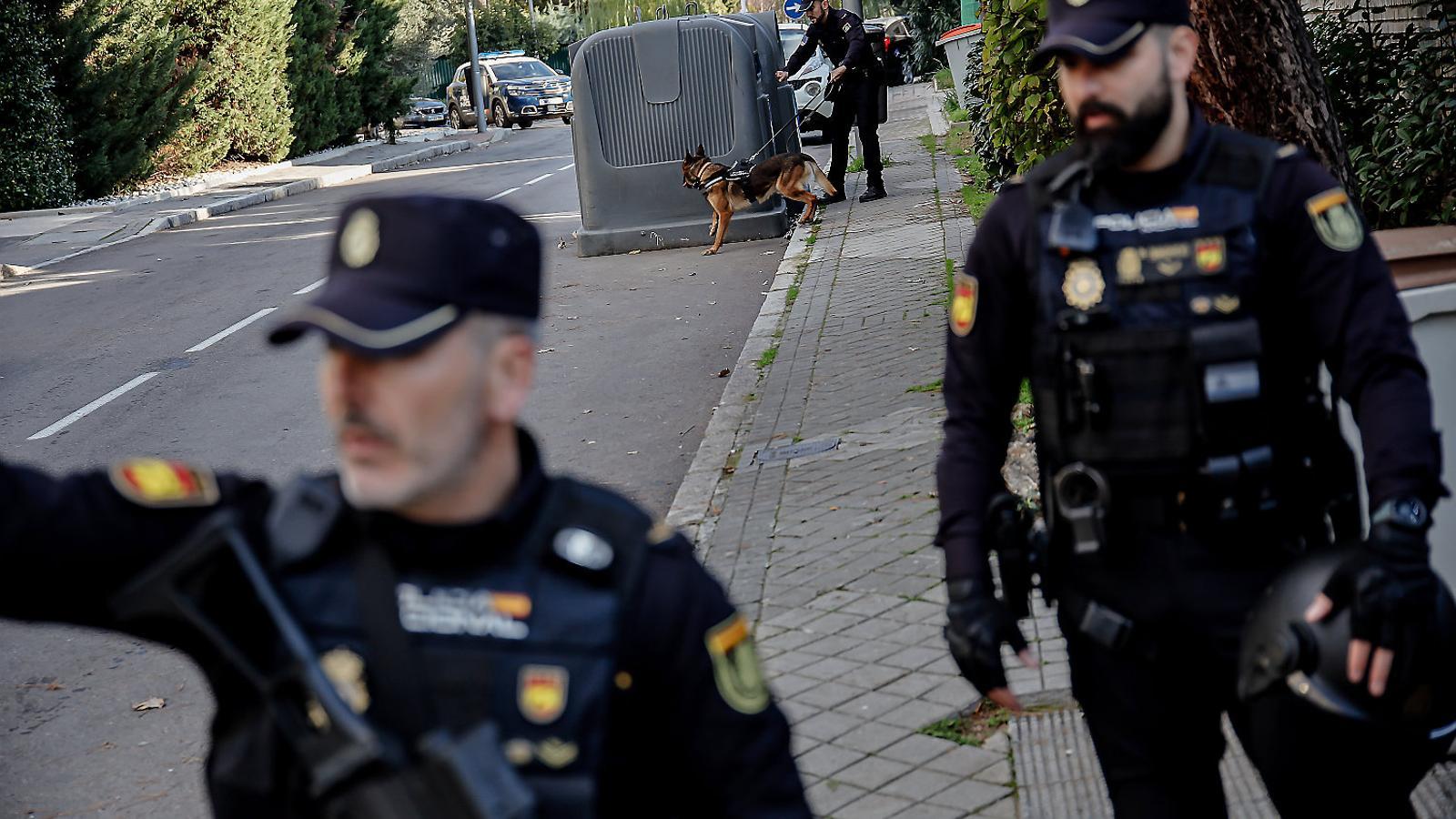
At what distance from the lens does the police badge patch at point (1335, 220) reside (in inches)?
98.2

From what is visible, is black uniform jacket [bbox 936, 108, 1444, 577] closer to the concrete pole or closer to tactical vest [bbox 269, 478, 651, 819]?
tactical vest [bbox 269, 478, 651, 819]

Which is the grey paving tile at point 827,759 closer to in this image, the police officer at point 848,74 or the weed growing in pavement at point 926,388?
the weed growing in pavement at point 926,388

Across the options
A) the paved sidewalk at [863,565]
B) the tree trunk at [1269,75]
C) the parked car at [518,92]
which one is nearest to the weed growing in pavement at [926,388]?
the paved sidewalk at [863,565]

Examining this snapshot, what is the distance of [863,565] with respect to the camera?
5.73 metres

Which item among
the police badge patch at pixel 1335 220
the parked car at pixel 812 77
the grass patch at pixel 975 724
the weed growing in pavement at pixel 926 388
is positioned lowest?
the weed growing in pavement at pixel 926 388

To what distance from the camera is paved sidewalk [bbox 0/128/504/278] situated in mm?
19625

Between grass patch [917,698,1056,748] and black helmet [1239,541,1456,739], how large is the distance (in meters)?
1.95

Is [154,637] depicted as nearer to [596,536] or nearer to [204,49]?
[596,536]

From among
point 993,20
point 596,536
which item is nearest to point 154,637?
point 596,536

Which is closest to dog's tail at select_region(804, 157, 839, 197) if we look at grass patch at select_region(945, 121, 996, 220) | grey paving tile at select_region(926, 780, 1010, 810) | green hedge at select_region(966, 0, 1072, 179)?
grass patch at select_region(945, 121, 996, 220)

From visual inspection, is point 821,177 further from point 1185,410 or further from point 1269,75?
point 1185,410

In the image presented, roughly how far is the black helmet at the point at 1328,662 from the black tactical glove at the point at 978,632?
38cm

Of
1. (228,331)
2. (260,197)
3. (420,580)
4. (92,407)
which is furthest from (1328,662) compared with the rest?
(260,197)

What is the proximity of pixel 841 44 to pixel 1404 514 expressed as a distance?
1358cm
